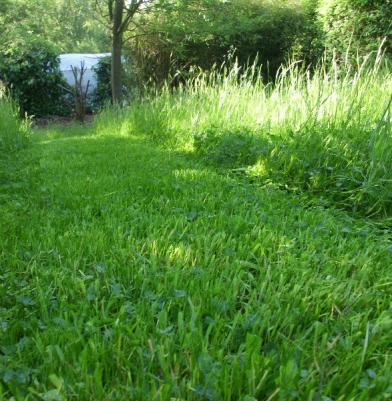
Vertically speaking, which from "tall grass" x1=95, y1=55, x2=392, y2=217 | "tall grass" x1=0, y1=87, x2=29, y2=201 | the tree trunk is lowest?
Answer: "tall grass" x1=0, y1=87, x2=29, y2=201

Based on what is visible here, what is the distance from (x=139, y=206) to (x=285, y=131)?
200 centimetres

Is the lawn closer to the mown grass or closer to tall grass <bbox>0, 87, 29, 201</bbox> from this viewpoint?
the mown grass

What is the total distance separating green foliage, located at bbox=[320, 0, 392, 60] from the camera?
8.56 m

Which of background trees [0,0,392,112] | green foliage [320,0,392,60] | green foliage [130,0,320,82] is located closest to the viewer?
green foliage [320,0,392,60]

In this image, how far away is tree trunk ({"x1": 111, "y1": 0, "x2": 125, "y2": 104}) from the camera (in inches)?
402

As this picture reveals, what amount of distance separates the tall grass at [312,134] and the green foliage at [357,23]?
14.0ft

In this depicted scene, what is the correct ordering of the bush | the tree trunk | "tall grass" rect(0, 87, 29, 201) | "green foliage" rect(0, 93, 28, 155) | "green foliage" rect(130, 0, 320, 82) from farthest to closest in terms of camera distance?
the bush, "green foliage" rect(130, 0, 320, 82), the tree trunk, "green foliage" rect(0, 93, 28, 155), "tall grass" rect(0, 87, 29, 201)

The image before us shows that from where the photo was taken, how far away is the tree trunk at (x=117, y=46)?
1021 cm

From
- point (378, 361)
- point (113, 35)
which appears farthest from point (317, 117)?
point (113, 35)

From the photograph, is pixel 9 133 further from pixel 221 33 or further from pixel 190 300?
pixel 221 33

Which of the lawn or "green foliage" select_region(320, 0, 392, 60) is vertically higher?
"green foliage" select_region(320, 0, 392, 60)

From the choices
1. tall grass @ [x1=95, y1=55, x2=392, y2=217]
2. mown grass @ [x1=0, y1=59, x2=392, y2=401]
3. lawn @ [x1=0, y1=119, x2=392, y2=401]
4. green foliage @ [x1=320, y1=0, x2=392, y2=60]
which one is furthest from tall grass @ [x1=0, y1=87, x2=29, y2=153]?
green foliage @ [x1=320, y1=0, x2=392, y2=60]

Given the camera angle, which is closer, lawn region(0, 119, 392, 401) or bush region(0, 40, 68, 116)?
lawn region(0, 119, 392, 401)

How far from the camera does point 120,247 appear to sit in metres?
2.01
